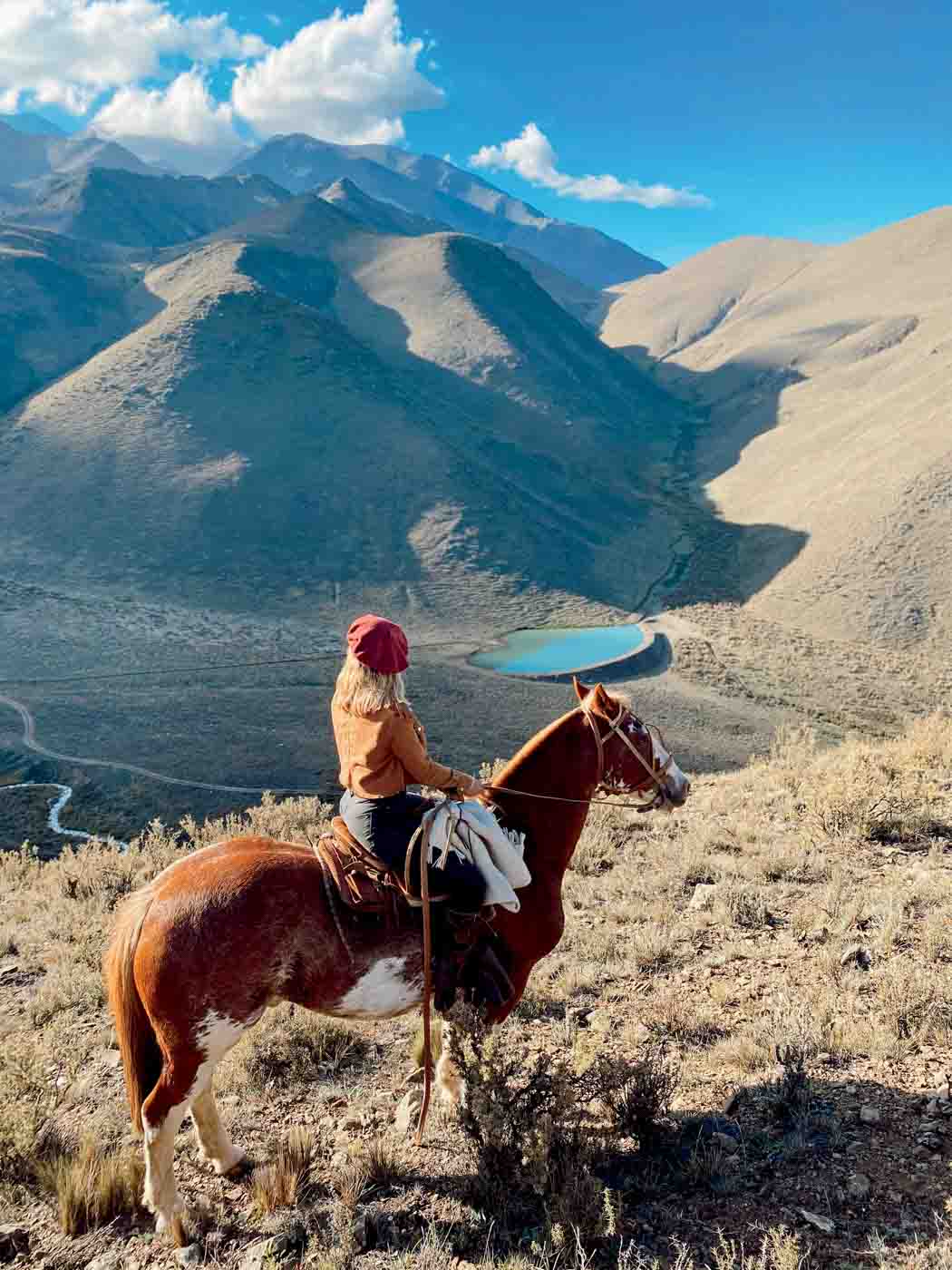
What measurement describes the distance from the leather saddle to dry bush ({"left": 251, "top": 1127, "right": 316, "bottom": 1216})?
4.20 ft

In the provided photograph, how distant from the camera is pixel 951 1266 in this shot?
9.67 feet

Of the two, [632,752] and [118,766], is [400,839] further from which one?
[118,766]

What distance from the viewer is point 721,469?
53.7m

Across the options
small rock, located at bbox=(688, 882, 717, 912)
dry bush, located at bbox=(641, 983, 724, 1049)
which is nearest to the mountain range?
small rock, located at bbox=(688, 882, 717, 912)

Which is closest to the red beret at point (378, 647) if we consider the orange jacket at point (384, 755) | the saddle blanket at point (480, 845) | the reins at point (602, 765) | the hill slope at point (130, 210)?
the orange jacket at point (384, 755)

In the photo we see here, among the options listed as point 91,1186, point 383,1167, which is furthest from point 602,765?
point 91,1186

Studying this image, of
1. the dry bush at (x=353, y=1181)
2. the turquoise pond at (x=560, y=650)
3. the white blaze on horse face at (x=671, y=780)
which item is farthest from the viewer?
the turquoise pond at (x=560, y=650)

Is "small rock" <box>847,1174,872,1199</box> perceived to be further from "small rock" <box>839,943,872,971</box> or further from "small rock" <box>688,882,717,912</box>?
"small rock" <box>688,882,717,912</box>

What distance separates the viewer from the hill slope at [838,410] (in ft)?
96.3

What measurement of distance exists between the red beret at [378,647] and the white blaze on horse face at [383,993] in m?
1.46

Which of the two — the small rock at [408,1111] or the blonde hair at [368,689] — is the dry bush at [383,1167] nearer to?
the small rock at [408,1111]

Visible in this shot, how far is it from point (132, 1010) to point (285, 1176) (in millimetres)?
1112

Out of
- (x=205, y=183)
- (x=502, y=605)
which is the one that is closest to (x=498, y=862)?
(x=502, y=605)

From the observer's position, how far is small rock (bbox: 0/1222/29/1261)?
3.48 m
